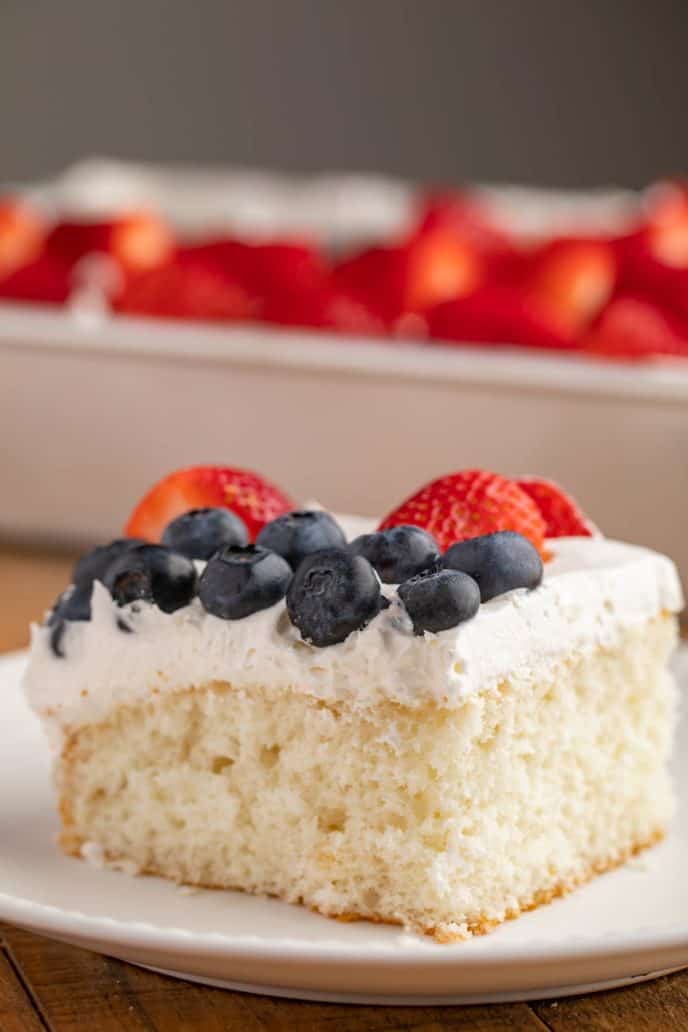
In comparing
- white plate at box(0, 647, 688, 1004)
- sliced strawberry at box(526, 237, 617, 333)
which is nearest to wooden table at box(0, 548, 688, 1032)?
white plate at box(0, 647, 688, 1004)

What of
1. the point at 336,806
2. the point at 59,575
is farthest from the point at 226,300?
the point at 336,806

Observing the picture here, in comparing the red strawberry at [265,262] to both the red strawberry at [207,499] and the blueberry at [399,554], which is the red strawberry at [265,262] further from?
the blueberry at [399,554]

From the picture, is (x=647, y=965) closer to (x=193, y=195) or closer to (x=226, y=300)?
(x=226, y=300)

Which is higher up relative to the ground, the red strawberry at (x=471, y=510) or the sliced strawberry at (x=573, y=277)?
the sliced strawberry at (x=573, y=277)

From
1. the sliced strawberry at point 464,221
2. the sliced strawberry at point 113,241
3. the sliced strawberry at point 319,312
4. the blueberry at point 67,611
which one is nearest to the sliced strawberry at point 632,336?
the sliced strawberry at point 319,312

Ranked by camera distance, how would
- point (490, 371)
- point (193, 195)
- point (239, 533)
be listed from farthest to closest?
1. point (193, 195)
2. point (490, 371)
3. point (239, 533)

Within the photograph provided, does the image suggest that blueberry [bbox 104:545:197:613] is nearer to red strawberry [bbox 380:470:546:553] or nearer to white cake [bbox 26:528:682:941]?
white cake [bbox 26:528:682:941]

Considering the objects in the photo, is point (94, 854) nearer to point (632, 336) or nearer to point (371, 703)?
point (371, 703)
